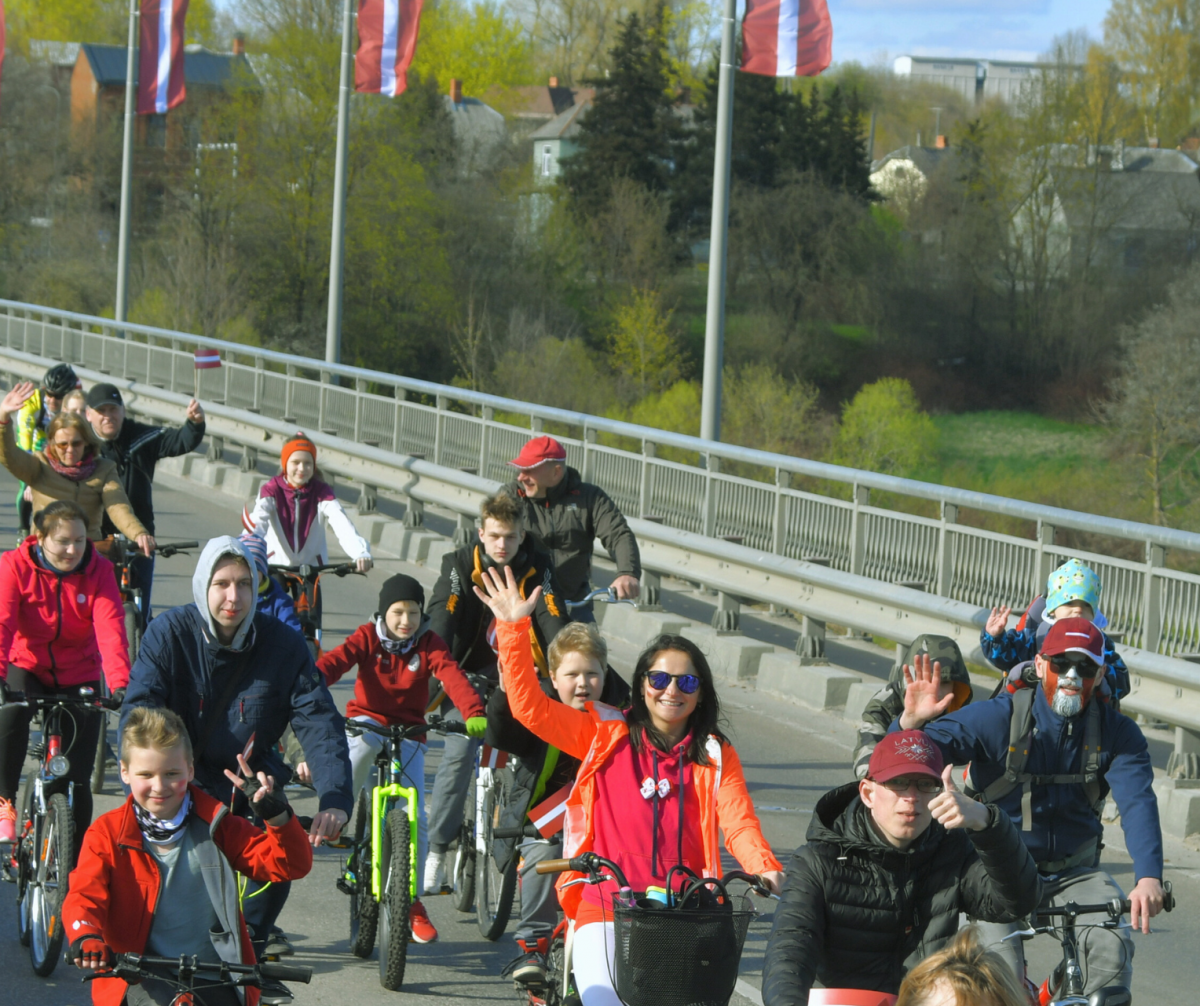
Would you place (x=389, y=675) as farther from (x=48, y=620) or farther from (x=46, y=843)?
(x=46, y=843)

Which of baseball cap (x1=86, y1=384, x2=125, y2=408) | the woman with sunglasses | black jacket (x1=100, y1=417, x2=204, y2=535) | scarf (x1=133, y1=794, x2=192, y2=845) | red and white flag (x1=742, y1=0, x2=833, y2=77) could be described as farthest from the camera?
red and white flag (x1=742, y1=0, x2=833, y2=77)

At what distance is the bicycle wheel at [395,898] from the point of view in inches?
236

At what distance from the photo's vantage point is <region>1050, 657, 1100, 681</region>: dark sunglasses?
205 inches

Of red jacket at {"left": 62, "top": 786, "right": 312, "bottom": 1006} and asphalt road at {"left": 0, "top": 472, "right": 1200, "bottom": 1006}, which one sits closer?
red jacket at {"left": 62, "top": 786, "right": 312, "bottom": 1006}

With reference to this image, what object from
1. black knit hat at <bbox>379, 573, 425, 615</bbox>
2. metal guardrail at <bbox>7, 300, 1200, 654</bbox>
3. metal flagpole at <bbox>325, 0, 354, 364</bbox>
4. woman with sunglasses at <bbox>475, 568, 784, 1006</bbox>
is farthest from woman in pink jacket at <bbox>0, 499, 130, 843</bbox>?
metal flagpole at <bbox>325, 0, 354, 364</bbox>

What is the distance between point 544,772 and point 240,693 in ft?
4.17

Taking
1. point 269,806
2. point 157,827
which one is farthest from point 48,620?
point 269,806

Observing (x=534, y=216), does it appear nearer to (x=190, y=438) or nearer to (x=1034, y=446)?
(x=1034, y=446)

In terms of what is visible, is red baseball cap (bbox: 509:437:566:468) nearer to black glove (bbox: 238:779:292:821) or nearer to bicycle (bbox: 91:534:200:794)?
bicycle (bbox: 91:534:200:794)

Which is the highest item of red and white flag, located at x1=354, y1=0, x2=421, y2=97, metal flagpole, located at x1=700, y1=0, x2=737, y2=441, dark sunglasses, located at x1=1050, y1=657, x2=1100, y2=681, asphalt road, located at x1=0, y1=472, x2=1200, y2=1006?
red and white flag, located at x1=354, y1=0, x2=421, y2=97

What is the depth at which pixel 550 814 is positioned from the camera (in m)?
5.95

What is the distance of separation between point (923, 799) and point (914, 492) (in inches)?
260

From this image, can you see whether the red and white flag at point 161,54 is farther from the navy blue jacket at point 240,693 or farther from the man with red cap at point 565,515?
the navy blue jacket at point 240,693

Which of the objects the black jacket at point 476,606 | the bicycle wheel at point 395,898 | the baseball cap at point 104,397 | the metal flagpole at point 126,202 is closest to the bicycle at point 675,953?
the bicycle wheel at point 395,898
